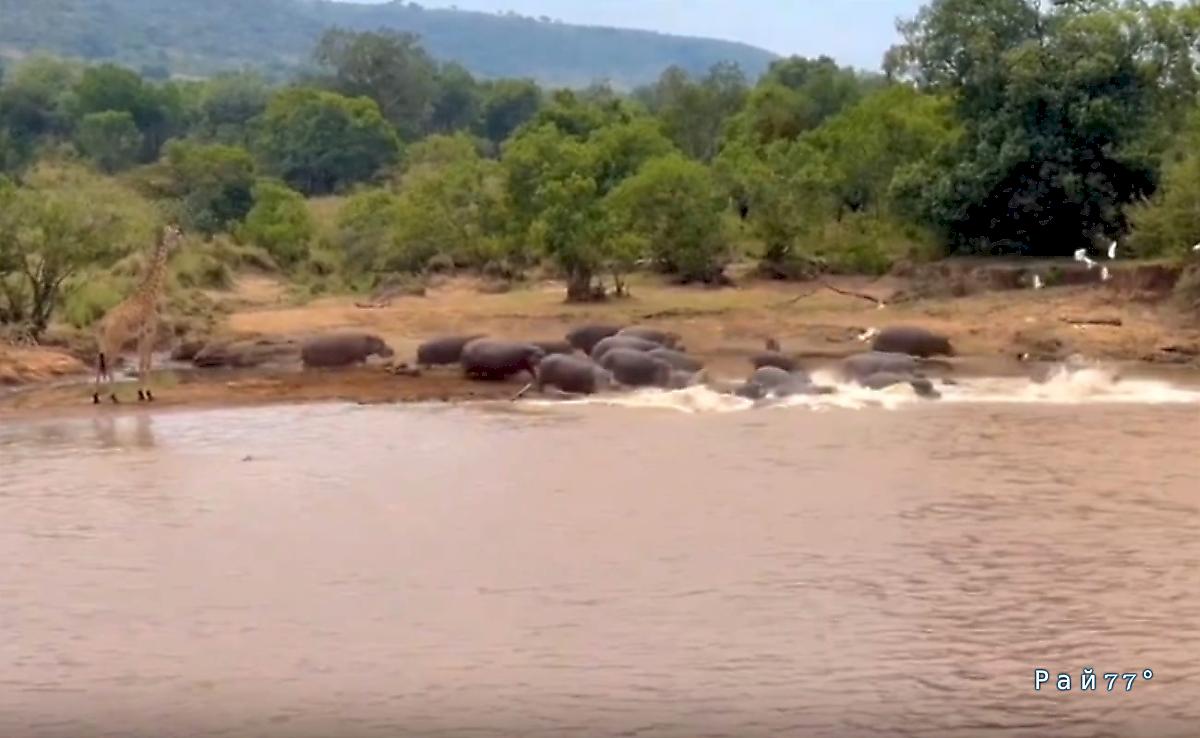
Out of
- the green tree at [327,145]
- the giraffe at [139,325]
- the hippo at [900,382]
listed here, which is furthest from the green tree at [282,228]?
the hippo at [900,382]

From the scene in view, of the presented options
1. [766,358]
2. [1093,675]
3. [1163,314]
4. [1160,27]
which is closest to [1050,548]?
[1093,675]

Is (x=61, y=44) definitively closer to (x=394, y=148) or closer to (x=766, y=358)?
(x=394, y=148)

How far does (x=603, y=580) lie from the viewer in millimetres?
10211

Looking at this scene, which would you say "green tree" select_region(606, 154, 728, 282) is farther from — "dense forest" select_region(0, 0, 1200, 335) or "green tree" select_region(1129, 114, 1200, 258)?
"green tree" select_region(1129, 114, 1200, 258)

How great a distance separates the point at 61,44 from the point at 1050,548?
15201 centimetres

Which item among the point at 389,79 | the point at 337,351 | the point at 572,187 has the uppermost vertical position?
the point at 389,79

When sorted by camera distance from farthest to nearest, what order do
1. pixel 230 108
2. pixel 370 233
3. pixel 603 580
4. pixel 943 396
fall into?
1. pixel 230 108
2. pixel 370 233
3. pixel 943 396
4. pixel 603 580

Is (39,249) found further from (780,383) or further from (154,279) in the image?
(780,383)

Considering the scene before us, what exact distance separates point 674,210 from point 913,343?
682 centimetres

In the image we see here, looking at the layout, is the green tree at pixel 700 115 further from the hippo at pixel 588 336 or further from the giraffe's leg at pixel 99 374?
the giraffe's leg at pixel 99 374

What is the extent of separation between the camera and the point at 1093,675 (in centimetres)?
823

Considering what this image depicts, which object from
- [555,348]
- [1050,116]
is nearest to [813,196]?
[1050,116]

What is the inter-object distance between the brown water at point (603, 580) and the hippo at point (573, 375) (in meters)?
2.25

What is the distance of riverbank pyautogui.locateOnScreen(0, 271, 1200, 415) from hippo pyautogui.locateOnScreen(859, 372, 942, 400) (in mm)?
2084
